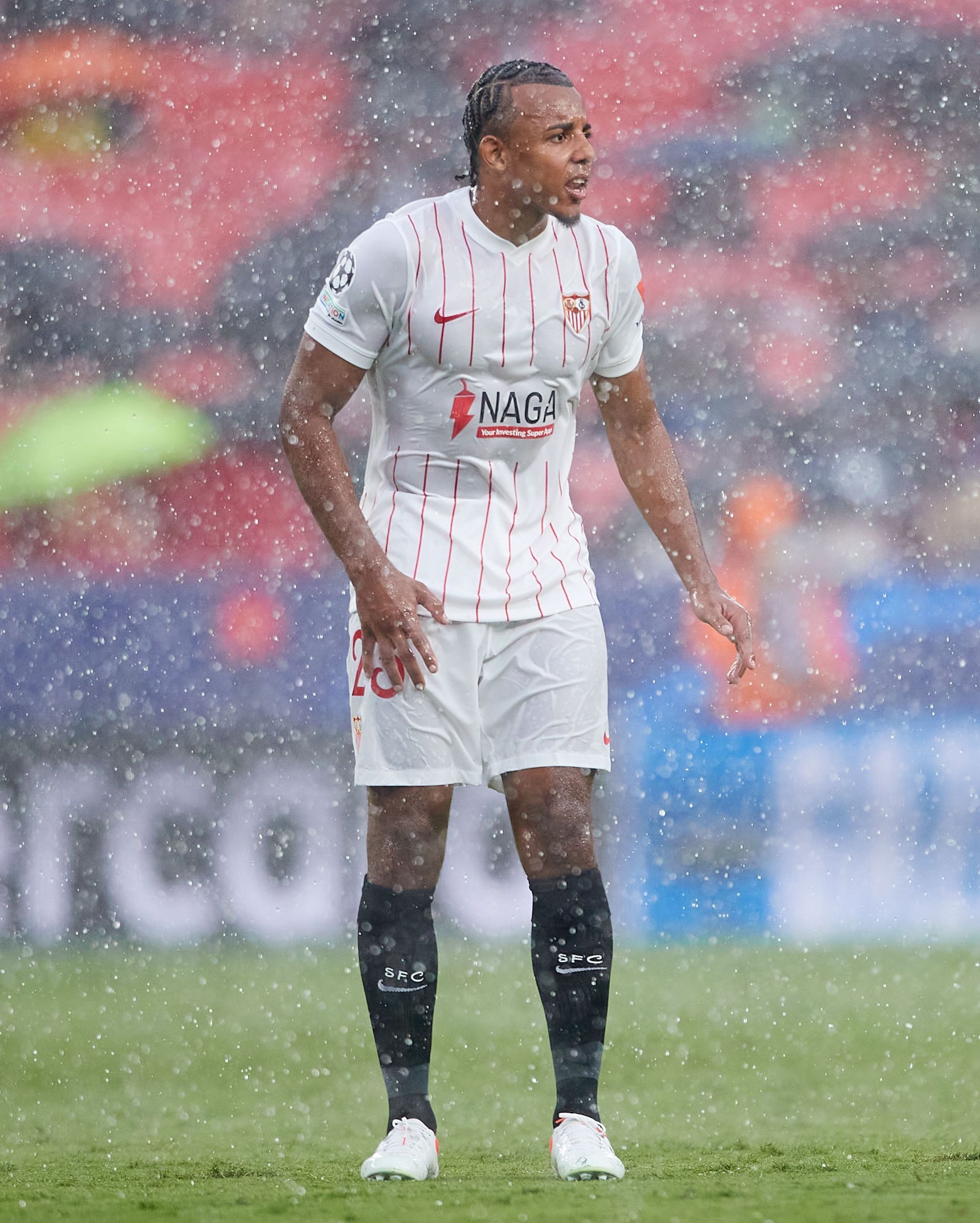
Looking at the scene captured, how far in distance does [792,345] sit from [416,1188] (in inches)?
152

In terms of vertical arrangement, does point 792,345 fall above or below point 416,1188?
above

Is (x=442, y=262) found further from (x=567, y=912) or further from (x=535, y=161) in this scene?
(x=567, y=912)

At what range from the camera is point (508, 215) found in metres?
2.37

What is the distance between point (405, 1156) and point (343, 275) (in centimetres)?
122

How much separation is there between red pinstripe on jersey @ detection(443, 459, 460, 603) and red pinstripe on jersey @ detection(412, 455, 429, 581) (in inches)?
1.5

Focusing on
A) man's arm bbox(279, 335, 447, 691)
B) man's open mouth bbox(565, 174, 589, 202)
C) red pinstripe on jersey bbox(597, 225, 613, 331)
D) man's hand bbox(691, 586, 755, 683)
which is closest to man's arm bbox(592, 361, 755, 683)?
man's hand bbox(691, 586, 755, 683)

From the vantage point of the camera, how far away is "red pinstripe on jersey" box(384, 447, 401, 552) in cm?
239

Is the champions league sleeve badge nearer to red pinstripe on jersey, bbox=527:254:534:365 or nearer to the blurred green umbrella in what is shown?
red pinstripe on jersey, bbox=527:254:534:365

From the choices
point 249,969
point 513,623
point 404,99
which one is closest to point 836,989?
point 249,969

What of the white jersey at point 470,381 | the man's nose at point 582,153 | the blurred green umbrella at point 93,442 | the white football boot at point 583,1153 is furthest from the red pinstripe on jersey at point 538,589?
the blurred green umbrella at point 93,442

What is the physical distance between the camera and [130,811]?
4.62 meters

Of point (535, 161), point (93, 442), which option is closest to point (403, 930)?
point (535, 161)

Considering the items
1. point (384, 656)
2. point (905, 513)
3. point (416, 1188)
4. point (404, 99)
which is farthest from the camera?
point (404, 99)

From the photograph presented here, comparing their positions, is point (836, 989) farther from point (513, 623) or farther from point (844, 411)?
point (513, 623)
